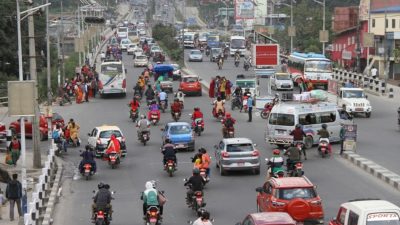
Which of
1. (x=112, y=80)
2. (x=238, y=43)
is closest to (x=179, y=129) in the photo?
(x=112, y=80)

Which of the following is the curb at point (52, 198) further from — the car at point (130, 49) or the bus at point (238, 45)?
the car at point (130, 49)

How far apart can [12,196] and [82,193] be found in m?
4.45

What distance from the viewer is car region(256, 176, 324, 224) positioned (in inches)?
850

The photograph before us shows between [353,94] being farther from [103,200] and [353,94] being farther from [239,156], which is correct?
[103,200]

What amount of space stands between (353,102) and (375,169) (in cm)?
1610

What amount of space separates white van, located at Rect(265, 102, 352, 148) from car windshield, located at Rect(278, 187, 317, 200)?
1388cm

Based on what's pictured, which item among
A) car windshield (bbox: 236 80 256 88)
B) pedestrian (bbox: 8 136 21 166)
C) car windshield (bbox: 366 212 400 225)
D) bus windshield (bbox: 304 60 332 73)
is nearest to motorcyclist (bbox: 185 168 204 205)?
car windshield (bbox: 366 212 400 225)

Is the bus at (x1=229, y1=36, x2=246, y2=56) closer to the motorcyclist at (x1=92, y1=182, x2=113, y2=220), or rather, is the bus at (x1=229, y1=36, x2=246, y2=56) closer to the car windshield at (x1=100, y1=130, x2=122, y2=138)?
the car windshield at (x1=100, y1=130, x2=122, y2=138)

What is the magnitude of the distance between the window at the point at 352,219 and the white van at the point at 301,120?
17.7 meters

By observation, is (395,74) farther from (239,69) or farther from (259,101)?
(259,101)

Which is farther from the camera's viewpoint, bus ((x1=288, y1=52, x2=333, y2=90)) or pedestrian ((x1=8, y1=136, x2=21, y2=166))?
bus ((x1=288, y1=52, x2=333, y2=90))

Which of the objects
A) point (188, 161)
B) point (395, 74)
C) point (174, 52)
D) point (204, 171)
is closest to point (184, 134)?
point (188, 161)

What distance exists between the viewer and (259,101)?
1941 inches

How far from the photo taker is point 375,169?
3094 cm
